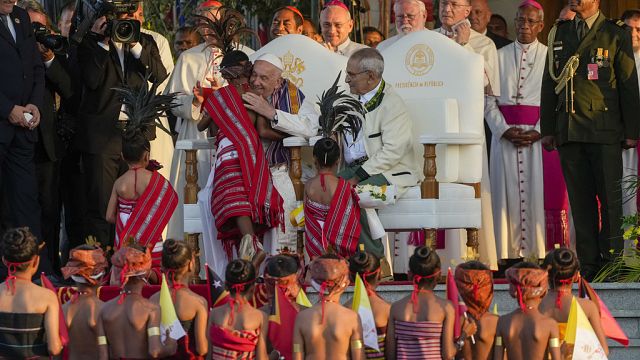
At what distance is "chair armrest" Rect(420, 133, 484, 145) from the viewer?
451 inches

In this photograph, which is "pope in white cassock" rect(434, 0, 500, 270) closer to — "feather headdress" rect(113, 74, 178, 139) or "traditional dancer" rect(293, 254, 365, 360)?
"feather headdress" rect(113, 74, 178, 139)

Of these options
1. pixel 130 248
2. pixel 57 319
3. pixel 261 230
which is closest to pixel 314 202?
pixel 261 230

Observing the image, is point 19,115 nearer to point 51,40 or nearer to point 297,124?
point 51,40

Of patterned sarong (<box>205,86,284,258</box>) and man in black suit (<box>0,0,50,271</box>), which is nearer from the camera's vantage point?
patterned sarong (<box>205,86,284,258</box>)

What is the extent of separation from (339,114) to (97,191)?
184cm

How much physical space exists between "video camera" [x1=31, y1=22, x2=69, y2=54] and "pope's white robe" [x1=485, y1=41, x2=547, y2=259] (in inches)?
123

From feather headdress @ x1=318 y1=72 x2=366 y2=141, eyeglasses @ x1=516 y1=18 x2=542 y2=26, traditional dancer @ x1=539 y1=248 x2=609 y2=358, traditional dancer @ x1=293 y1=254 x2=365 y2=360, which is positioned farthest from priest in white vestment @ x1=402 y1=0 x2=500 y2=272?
traditional dancer @ x1=293 y1=254 x2=365 y2=360

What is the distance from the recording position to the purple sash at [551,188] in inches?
511

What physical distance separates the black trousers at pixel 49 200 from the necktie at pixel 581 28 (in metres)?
3.56

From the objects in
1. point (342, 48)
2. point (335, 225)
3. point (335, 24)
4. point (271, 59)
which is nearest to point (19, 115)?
point (271, 59)

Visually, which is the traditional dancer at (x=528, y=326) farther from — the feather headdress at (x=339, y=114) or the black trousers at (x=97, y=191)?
the black trousers at (x=97, y=191)

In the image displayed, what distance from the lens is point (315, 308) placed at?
28.5 feet

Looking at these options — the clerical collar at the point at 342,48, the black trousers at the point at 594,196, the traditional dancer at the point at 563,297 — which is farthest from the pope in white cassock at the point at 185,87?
the traditional dancer at the point at 563,297

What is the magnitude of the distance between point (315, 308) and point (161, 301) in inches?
30.4
